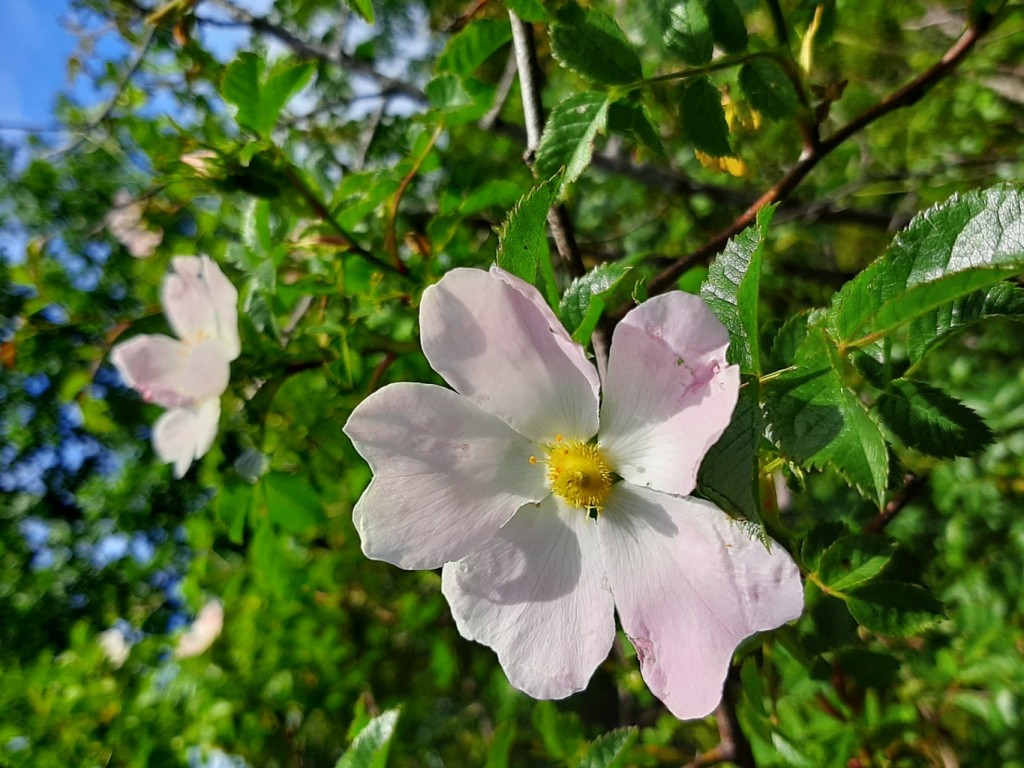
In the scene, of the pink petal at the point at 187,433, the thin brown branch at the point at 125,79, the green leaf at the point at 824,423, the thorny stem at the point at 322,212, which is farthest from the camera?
the thin brown branch at the point at 125,79

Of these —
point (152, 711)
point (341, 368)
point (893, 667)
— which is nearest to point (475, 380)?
point (341, 368)

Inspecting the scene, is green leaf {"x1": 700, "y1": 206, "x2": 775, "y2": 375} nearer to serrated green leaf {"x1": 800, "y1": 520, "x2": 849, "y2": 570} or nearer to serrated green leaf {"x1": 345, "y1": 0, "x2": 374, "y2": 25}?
serrated green leaf {"x1": 800, "y1": 520, "x2": 849, "y2": 570}

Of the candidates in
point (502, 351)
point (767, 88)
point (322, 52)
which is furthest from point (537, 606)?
point (322, 52)

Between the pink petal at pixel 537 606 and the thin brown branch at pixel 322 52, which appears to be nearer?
the pink petal at pixel 537 606

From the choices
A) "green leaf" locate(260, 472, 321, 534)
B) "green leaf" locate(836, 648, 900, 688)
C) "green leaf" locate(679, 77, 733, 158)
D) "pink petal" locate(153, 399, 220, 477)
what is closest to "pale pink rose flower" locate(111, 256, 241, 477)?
"pink petal" locate(153, 399, 220, 477)

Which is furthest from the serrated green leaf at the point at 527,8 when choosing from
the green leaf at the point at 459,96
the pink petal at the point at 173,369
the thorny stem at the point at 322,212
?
the pink petal at the point at 173,369

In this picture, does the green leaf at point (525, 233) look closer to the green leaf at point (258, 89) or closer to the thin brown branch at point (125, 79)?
the green leaf at point (258, 89)
